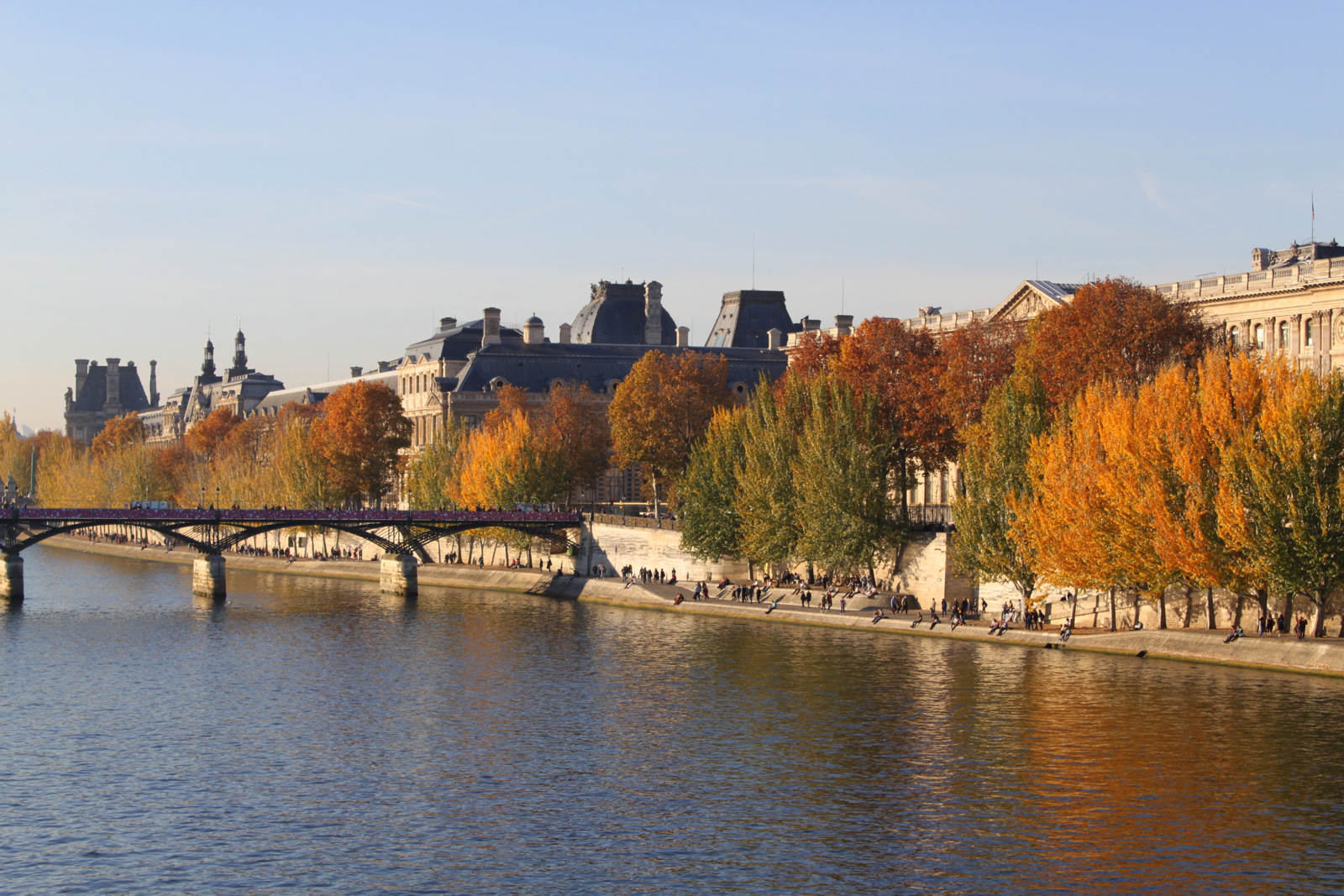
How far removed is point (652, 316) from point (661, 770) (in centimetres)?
14049

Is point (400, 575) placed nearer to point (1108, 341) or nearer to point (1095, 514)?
point (1108, 341)

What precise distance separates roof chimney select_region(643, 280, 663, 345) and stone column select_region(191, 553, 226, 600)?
280ft

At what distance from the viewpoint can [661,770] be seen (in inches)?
2032

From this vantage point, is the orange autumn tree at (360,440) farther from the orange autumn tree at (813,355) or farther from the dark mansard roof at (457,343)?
the orange autumn tree at (813,355)

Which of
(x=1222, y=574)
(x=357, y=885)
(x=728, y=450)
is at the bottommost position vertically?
(x=357, y=885)

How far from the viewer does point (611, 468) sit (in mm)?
166250

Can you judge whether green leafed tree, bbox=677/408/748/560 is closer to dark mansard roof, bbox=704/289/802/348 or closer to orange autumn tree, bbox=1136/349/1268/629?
orange autumn tree, bbox=1136/349/1268/629

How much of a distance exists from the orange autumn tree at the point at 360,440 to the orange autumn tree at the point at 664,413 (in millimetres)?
32160

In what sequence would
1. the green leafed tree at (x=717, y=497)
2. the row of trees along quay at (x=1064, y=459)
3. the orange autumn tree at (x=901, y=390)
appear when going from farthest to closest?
the green leafed tree at (x=717, y=497) → the orange autumn tree at (x=901, y=390) → the row of trees along quay at (x=1064, y=459)

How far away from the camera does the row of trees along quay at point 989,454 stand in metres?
68.9

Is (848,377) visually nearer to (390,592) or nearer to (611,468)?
(390,592)

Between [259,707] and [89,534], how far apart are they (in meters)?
133

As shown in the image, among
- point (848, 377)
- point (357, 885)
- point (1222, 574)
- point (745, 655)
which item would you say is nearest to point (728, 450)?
point (848, 377)

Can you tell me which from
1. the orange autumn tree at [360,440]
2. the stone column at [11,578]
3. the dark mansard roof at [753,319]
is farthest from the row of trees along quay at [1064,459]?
the dark mansard roof at [753,319]
